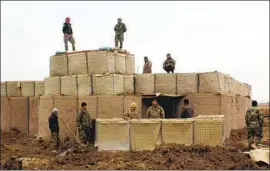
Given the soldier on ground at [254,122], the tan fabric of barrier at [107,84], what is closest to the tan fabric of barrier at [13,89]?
the tan fabric of barrier at [107,84]

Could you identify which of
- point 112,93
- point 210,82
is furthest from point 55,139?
point 210,82

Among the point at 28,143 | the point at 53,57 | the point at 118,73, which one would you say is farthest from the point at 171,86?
the point at 28,143

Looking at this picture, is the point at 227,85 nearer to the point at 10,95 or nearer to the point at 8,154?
the point at 8,154

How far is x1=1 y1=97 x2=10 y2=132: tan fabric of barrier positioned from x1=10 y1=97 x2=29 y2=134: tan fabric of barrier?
161 mm

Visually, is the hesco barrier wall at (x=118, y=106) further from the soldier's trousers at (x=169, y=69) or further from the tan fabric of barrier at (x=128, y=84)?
the soldier's trousers at (x=169, y=69)

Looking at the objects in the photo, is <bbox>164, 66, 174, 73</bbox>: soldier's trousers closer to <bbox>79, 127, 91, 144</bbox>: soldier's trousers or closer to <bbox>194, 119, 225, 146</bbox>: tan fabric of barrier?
<bbox>79, 127, 91, 144</bbox>: soldier's trousers

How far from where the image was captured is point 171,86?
1345cm

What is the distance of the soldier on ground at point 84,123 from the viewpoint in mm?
12203

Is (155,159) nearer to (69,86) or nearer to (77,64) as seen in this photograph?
(69,86)

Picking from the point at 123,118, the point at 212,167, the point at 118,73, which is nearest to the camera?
the point at 212,167

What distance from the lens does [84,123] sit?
12.2 metres

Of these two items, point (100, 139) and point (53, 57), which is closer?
point (100, 139)

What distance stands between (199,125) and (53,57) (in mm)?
4700

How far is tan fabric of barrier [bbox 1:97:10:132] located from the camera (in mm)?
16345
